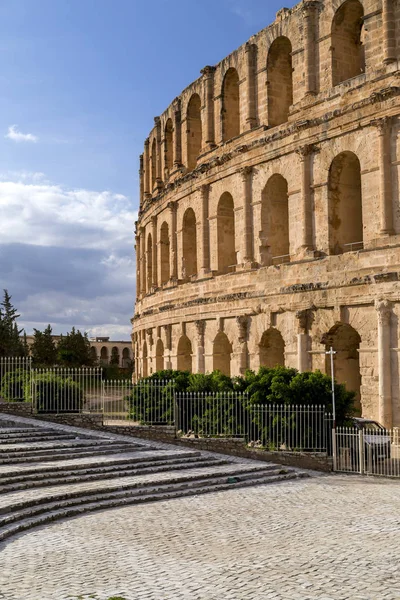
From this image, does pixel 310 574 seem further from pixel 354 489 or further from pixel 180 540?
pixel 354 489

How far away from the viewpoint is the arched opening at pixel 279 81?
2531cm

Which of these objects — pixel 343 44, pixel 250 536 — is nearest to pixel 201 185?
pixel 343 44

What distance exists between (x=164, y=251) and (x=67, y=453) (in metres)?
17.3

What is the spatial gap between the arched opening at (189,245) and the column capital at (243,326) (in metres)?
5.57

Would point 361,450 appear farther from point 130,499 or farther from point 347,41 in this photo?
point 347,41

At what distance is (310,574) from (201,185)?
20859 millimetres

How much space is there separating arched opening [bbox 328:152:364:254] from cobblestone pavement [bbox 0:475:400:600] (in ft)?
33.8

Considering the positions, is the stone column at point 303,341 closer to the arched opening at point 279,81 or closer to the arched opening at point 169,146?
the arched opening at point 279,81

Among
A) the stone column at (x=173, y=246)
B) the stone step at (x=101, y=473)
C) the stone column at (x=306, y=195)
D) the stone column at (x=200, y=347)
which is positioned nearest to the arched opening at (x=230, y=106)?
the stone column at (x=173, y=246)

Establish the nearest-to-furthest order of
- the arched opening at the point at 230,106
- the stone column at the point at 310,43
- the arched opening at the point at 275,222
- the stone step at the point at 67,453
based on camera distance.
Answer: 1. the stone step at the point at 67,453
2. the stone column at the point at 310,43
3. the arched opening at the point at 275,222
4. the arched opening at the point at 230,106

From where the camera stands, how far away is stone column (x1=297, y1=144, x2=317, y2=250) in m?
23.0

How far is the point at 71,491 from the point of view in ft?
44.0

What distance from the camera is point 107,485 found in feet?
46.3

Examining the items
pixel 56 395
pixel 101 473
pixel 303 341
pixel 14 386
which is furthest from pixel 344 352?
pixel 14 386
